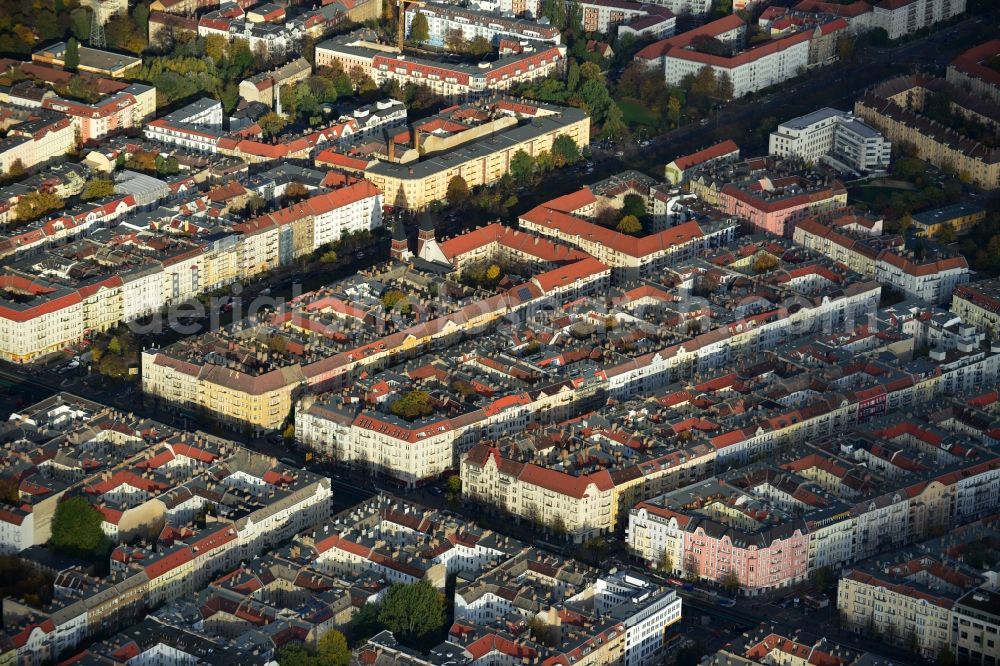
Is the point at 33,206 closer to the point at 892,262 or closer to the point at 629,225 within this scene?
the point at 629,225

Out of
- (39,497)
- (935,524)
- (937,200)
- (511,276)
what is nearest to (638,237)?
(511,276)

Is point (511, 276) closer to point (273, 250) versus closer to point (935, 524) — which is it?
point (273, 250)

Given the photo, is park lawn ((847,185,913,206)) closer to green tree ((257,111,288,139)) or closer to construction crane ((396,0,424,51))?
construction crane ((396,0,424,51))

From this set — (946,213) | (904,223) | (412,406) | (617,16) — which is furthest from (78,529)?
(617,16)

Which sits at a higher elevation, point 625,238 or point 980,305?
point 625,238

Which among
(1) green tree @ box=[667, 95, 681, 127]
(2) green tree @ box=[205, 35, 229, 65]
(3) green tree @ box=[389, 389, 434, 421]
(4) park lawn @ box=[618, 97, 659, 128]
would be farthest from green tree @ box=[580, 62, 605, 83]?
(3) green tree @ box=[389, 389, 434, 421]

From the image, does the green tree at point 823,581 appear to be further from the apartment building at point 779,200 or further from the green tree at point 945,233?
the green tree at point 945,233
